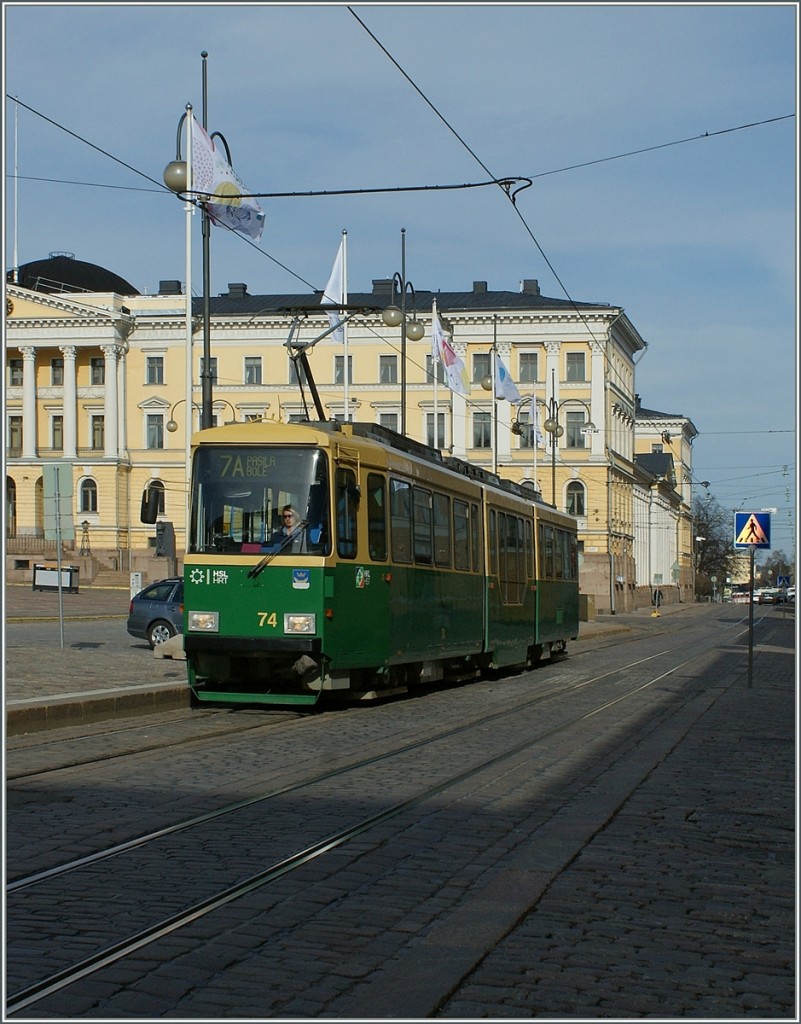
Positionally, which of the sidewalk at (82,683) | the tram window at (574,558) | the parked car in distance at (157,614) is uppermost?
the tram window at (574,558)

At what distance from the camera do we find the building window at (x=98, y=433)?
89.3 m

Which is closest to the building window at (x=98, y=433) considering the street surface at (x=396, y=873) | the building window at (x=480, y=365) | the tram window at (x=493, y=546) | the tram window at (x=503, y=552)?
the building window at (x=480, y=365)

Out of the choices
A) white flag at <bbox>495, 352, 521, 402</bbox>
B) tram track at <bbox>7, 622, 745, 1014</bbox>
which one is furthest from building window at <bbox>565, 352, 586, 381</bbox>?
tram track at <bbox>7, 622, 745, 1014</bbox>

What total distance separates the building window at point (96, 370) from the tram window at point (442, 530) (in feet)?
237

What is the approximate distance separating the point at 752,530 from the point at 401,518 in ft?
23.5

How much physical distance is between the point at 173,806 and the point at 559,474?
80004 mm

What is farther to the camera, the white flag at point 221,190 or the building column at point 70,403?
the building column at point 70,403

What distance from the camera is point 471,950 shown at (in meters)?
5.99

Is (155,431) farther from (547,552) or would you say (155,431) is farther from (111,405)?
(547,552)

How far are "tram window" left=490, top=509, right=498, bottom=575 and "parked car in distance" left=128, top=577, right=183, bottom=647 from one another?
7.30 meters

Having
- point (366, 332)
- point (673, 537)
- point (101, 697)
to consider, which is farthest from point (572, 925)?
point (673, 537)

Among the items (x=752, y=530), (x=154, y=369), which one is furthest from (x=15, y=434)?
(x=752, y=530)

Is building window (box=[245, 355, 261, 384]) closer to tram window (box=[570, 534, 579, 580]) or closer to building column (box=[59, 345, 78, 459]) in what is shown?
building column (box=[59, 345, 78, 459])

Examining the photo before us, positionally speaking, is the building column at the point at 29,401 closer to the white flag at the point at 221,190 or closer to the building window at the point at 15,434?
the building window at the point at 15,434
